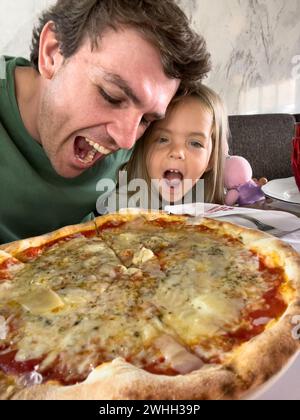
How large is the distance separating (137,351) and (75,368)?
0.24 feet

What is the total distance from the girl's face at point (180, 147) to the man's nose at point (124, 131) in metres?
0.34

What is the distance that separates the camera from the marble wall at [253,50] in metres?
2.68

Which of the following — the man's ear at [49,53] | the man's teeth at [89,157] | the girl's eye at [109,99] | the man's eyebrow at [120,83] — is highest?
the man's ear at [49,53]

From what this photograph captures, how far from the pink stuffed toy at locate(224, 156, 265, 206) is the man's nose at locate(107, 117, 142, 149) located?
0.63 meters

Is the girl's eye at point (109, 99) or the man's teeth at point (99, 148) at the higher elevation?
the girl's eye at point (109, 99)

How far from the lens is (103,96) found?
0.95 m

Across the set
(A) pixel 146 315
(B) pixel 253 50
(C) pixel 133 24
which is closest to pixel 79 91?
(C) pixel 133 24

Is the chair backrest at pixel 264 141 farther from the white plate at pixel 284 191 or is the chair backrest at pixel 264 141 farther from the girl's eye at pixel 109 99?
the girl's eye at pixel 109 99

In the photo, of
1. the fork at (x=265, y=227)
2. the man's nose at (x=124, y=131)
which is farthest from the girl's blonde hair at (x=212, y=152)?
the fork at (x=265, y=227)

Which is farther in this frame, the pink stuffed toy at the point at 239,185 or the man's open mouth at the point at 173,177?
the pink stuffed toy at the point at 239,185

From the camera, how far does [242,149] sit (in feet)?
7.66

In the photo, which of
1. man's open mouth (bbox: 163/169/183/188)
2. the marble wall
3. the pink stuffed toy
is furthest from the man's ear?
the marble wall

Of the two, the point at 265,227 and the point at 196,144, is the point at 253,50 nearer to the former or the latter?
the point at 196,144
